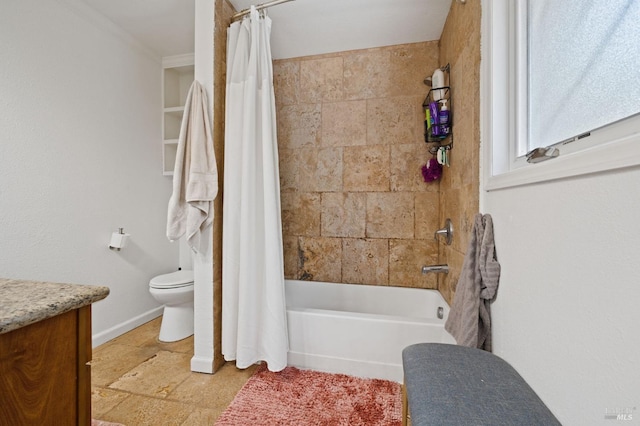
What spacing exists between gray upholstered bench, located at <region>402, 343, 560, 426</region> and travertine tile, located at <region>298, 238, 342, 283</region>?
1.37m

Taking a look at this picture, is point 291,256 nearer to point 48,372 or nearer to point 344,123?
point 344,123

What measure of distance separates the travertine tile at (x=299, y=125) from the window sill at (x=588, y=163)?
5.56 ft

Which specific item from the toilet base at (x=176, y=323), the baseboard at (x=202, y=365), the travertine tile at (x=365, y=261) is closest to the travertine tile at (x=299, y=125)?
the travertine tile at (x=365, y=261)

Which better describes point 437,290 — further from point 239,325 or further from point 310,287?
point 239,325

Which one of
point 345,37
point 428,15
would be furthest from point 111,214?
point 428,15

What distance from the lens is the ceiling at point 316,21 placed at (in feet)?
5.89

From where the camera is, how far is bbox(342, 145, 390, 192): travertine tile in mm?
2215

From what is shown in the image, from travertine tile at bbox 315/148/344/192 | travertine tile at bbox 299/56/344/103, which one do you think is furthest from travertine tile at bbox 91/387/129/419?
travertine tile at bbox 299/56/344/103

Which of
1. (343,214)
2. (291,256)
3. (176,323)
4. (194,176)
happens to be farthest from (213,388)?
(343,214)

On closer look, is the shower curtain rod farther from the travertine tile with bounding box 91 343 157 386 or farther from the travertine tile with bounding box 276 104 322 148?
the travertine tile with bounding box 91 343 157 386

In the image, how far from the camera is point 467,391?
0.73 m

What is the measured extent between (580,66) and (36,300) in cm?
150

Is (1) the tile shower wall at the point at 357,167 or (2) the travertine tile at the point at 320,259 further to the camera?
(2) the travertine tile at the point at 320,259

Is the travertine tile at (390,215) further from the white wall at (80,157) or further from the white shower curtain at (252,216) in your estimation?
the white wall at (80,157)
